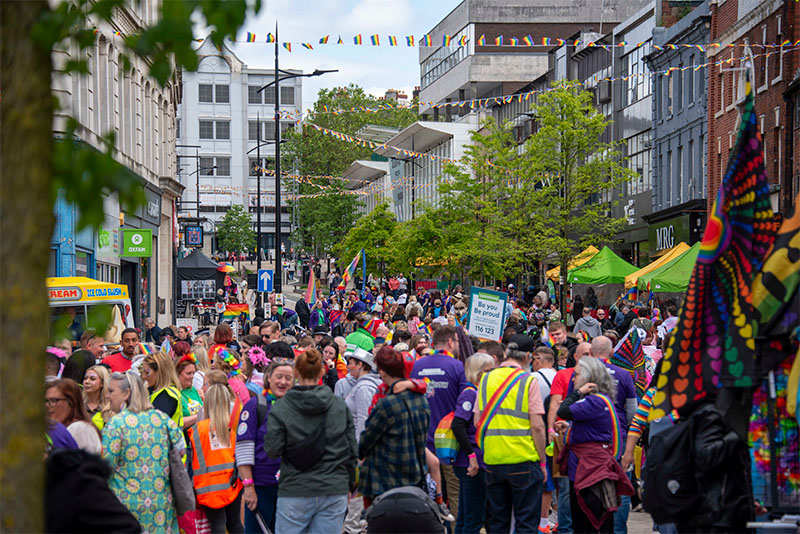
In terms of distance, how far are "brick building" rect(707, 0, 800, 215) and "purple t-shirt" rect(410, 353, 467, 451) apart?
22513mm

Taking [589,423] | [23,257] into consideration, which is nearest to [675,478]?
[589,423]

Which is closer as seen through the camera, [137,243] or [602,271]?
[137,243]

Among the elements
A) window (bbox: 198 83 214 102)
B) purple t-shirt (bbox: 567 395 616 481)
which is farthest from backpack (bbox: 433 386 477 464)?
window (bbox: 198 83 214 102)

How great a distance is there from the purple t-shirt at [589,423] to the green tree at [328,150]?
279 feet

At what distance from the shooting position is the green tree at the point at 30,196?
3.17 meters

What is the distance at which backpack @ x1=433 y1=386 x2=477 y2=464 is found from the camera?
9.50 m

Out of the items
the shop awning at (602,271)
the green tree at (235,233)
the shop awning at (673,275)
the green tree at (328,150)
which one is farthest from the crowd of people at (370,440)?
the green tree at (235,233)

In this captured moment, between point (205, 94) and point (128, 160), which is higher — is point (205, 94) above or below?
above

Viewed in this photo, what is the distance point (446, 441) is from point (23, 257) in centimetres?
664

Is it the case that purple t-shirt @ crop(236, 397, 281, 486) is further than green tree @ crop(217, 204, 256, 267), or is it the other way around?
green tree @ crop(217, 204, 256, 267)

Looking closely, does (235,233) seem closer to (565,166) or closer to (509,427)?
(565,166)

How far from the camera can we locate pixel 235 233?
343 ft

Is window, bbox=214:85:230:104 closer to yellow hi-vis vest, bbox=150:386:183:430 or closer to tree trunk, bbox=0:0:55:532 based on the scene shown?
yellow hi-vis vest, bbox=150:386:183:430

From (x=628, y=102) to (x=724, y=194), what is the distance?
47832mm
